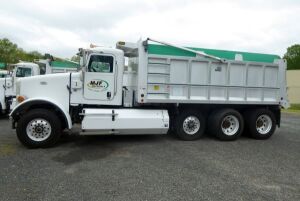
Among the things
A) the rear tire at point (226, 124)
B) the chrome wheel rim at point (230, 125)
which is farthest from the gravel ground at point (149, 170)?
the chrome wheel rim at point (230, 125)

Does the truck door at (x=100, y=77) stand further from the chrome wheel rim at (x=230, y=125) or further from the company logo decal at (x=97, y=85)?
the chrome wheel rim at (x=230, y=125)

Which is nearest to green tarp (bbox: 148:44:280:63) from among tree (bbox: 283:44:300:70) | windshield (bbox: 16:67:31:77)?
windshield (bbox: 16:67:31:77)

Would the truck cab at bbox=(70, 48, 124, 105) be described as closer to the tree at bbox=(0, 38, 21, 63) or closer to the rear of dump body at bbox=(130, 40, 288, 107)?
the rear of dump body at bbox=(130, 40, 288, 107)

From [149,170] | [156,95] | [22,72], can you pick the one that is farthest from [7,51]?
[149,170]

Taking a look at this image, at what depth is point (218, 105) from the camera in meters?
9.06

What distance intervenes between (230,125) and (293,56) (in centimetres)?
7692

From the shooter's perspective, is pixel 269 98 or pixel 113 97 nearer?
pixel 113 97

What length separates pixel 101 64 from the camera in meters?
7.99

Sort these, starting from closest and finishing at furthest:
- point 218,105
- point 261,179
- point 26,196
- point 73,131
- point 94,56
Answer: point 26,196, point 261,179, point 94,56, point 218,105, point 73,131

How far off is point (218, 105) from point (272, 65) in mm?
2163

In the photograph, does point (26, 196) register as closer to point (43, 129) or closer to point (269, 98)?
point (43, 129)

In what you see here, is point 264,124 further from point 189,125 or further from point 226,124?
point 189,125

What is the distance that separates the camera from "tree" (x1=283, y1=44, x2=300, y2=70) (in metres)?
72.8

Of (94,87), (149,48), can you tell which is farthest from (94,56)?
(149,48)
